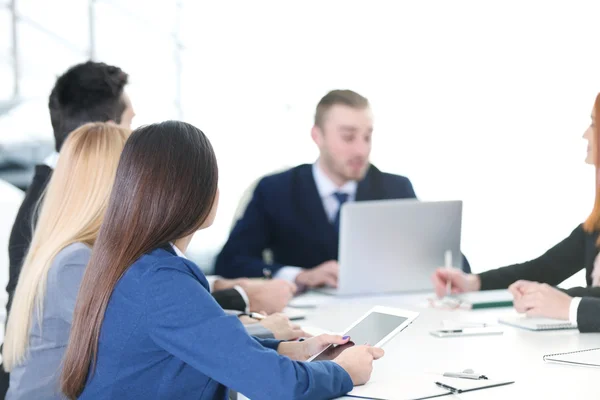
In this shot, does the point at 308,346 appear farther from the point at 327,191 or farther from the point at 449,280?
the point at 327,191

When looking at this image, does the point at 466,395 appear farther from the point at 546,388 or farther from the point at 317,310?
the point at 317,310

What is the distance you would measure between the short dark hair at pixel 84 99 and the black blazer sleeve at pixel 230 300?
765mm

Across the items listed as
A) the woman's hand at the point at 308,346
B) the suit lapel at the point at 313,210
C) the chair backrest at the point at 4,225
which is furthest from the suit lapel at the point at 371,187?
the woman's hand at the point at 308,346

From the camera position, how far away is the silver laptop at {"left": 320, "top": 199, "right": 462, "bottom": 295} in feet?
9.96

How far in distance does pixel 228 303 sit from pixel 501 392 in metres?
1.26

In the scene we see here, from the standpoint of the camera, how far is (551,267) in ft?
10.6

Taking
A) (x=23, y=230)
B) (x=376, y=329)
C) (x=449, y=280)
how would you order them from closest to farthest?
(x=376, y=329) → (x=23, y=230) → (x=449, y=280)

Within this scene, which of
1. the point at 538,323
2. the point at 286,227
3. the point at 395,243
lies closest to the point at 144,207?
the point at 538,323

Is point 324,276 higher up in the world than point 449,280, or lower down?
lower down

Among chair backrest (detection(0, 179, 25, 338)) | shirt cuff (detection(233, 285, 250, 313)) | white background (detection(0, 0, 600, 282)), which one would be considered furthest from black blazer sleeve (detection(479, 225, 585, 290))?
chair backrest (detection(0, 179, 25, 338))

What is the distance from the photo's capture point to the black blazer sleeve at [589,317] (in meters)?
2.38

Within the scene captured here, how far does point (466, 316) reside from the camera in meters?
2.79

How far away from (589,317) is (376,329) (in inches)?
31.4

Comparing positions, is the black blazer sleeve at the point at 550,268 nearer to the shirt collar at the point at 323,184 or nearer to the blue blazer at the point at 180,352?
the shirt collar at the point at 323,184
